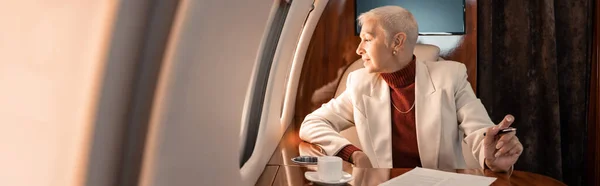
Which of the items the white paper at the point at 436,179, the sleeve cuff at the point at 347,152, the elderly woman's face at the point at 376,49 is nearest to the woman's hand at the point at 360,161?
the sleeve cuff at the point at 347,152

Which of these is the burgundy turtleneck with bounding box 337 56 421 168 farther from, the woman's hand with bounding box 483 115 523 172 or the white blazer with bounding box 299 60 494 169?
the woman's hand with bounding box 483 115 523 172

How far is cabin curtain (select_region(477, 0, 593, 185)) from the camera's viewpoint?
363 cm

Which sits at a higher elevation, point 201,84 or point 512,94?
point 201,84

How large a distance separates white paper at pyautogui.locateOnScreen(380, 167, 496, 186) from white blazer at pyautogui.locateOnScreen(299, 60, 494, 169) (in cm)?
42

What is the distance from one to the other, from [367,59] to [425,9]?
1.50m

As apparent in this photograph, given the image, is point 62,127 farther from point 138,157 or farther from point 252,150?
point 252,150

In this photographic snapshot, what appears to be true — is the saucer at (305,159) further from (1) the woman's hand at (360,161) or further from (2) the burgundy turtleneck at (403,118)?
(2) the burgundy turtleneck at (403,118)

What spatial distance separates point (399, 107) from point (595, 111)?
2.03 meters

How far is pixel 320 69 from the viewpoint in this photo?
11.7 ft

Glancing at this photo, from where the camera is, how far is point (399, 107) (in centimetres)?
218

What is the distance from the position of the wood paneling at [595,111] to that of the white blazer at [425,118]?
5.96 feet

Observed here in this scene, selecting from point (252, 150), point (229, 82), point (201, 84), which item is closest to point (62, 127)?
point (201, 84)

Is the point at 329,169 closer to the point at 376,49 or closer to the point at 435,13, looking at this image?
the point at 376,49

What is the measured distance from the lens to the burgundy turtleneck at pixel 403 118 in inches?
84.4
